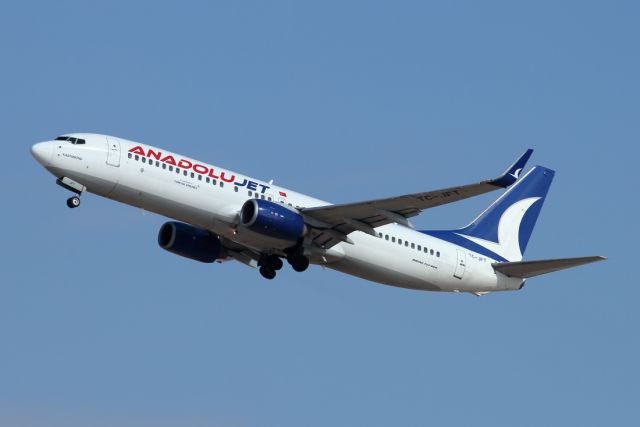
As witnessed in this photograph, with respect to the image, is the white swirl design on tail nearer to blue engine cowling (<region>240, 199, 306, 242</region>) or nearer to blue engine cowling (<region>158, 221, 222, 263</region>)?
blue engine cowling (<region>240, 199, 306, 242</region>)

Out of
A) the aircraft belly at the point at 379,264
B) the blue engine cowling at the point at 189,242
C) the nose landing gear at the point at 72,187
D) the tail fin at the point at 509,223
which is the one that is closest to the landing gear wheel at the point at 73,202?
the nose landing gear at the point at 72,187

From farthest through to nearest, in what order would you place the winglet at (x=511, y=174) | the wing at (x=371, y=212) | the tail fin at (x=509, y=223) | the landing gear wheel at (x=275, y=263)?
the tail fin at (x=509, y=223), the landing gear wheel at (x=275, y=263), the wing at (x=371, y=212), the winglet at (x=511, y=174)

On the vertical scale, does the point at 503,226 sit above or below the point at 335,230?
above

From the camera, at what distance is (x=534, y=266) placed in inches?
2247

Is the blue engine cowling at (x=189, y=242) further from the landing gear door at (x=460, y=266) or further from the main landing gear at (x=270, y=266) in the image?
the landing gear door at (x=460, y=266)

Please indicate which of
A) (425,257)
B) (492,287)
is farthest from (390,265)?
(492,287)

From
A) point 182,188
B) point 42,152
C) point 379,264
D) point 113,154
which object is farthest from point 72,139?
point 379,264

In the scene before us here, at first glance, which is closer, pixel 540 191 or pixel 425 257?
pixel 425 257

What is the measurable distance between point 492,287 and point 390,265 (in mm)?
5576

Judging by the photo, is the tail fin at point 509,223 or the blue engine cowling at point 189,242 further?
the tail fin at point 509,223

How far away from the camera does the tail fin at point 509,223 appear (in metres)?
60.3

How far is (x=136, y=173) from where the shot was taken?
51.6m

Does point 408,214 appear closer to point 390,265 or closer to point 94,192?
point 390,265

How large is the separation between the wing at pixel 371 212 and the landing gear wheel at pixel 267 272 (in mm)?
3069
